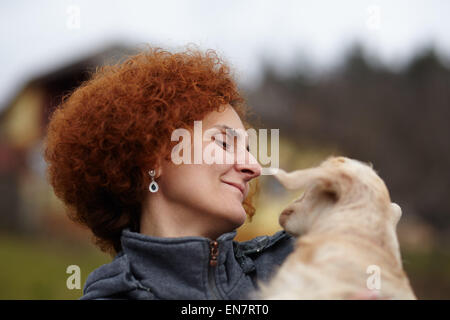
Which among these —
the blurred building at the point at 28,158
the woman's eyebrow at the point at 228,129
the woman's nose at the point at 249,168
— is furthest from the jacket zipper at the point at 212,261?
A: the blurred building at the point at 28,158

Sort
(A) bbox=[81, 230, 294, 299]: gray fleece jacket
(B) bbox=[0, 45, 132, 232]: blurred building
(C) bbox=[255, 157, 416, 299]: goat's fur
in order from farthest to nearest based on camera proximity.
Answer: (B) bbox=[0, 45, 132, 232]: blurred building → (A) bbox=[81, 230, 294, 299]: gray fleece jacket → (C) bbox=[255, 157, 416, 299]: goat's fur

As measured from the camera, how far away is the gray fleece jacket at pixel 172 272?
1.97 m

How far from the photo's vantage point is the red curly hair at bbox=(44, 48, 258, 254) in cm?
218

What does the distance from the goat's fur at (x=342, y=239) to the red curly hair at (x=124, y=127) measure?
23.8 inches

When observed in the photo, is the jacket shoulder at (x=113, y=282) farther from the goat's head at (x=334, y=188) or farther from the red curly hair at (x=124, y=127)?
the goat's head at (x=334, y=188)

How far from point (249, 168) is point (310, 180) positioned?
31 cm

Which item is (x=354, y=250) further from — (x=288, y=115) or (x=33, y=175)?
(x=33, y=175)

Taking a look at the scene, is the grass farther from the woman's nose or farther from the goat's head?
the goat's head

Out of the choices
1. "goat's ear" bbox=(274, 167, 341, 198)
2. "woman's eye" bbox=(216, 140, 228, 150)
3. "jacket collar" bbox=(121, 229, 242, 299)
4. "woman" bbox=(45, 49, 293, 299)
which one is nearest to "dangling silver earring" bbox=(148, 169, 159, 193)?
"woman" bbox=(45, 49, 293, 299)

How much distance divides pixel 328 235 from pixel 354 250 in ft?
0.36

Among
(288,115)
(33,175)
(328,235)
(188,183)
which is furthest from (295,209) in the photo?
(33,175)
